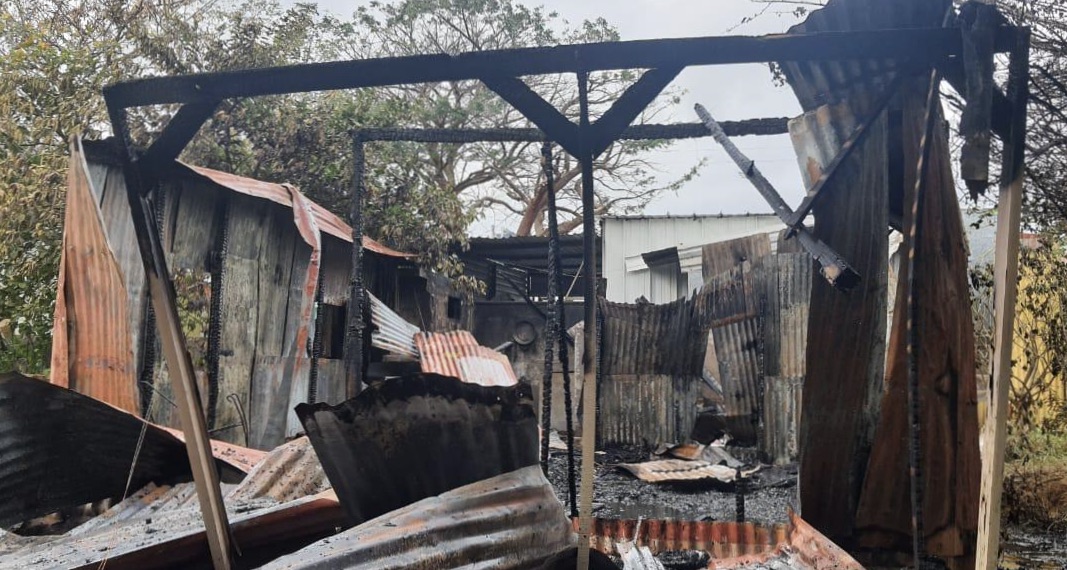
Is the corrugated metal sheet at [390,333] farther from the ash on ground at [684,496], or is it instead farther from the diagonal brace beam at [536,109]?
the diagonal brace beam at [536,109]

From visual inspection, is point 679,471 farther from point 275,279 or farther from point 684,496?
point 275,279

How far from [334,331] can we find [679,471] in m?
5.35

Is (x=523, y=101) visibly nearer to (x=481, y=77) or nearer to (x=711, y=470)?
(x=481, y=77)

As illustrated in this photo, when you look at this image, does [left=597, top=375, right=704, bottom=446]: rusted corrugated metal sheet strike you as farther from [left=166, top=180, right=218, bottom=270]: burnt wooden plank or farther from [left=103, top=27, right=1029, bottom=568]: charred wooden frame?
[left=103, top=27, right=1029, bottom=568]: charred wooden frame

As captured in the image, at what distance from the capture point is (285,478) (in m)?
3.79

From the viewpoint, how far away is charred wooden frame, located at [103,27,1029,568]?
8.72 ft

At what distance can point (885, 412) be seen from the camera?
338 cm

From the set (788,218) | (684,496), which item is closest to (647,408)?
(684,496)

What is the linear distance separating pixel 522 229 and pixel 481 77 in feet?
58.4

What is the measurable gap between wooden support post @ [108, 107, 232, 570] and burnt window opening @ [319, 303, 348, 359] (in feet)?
27.2

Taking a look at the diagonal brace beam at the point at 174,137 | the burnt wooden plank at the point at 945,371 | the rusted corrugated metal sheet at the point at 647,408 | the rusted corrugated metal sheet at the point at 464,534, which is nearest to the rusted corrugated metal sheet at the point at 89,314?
the diagonal brace beam at the point at 174,137

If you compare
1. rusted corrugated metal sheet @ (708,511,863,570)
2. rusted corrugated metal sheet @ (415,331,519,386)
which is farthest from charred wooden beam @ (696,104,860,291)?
rusted corrugated metal sheet @ (415,331,519,386)

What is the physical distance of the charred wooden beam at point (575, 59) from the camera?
8.71 feet

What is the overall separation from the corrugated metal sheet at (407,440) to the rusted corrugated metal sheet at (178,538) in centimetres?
24
